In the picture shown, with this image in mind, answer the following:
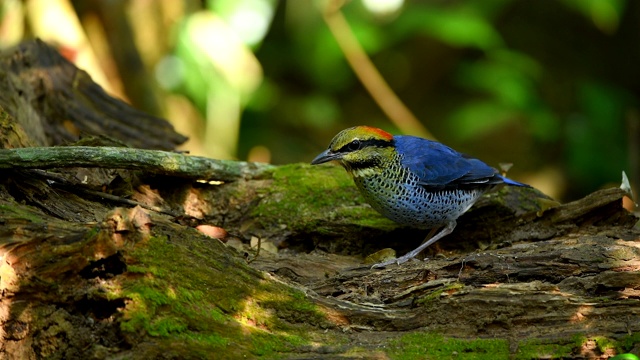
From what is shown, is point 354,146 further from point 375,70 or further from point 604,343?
point 375,70

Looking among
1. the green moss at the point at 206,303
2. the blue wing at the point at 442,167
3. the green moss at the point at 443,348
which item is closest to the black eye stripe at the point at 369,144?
the blue wing at the point at 442,167

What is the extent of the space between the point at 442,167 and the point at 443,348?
85.5 inches

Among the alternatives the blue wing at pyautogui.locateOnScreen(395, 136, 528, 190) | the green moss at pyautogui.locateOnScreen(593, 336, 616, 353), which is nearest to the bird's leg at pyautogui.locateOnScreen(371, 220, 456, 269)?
the blue wing at pyautogui.locateOnScreen(395, 136, 528, 190)

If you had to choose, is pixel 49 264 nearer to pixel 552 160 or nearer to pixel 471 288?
pixel 471 288

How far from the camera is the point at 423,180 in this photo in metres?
5.62

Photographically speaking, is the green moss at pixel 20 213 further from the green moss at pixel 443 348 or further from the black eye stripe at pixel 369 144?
the black eye stripe at pixel 369 144

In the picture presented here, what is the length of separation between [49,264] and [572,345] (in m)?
2.60

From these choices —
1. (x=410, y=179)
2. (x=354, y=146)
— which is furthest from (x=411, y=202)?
(x=354, y=146)

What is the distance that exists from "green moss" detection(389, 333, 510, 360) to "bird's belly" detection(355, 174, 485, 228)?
161 centimetres

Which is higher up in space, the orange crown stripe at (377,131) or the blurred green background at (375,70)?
the blurred green background at (375,70)

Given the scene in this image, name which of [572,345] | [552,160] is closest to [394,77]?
[552,160]

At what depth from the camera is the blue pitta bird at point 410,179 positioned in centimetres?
547

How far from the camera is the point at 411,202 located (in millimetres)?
5461

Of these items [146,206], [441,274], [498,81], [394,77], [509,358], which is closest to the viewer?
[509,358]
